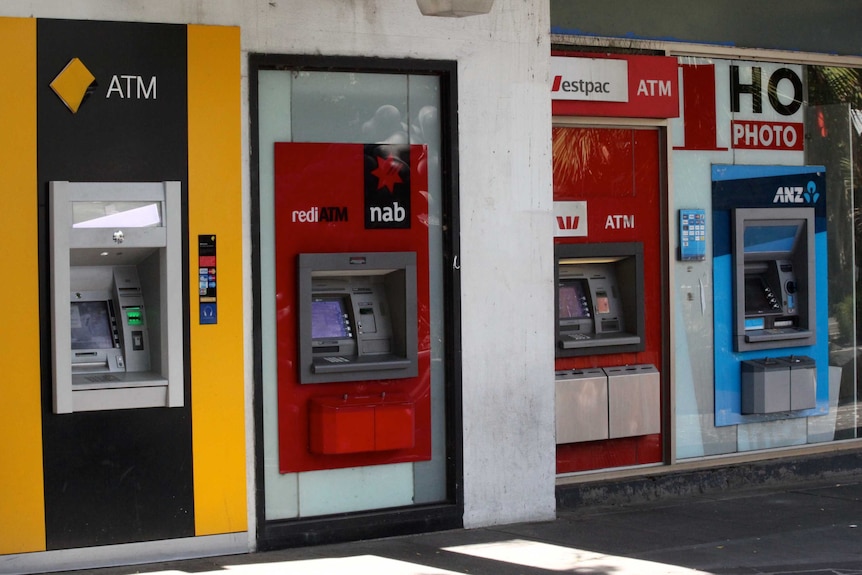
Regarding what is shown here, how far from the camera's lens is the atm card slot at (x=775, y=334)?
888 centimetres

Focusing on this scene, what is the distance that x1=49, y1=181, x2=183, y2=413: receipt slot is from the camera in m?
6.11

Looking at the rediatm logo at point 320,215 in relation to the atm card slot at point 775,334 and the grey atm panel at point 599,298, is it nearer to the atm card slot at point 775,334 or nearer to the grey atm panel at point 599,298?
the grey atm panel at point 599,298

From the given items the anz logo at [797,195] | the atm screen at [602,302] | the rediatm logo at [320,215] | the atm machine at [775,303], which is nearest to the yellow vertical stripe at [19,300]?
the rediatm logo at [320,215]

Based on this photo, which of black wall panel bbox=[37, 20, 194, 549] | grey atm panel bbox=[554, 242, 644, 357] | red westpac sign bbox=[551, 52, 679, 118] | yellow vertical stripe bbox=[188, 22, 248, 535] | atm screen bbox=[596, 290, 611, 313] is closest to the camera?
black wall panel bbox=[37, 20, 194, 549]

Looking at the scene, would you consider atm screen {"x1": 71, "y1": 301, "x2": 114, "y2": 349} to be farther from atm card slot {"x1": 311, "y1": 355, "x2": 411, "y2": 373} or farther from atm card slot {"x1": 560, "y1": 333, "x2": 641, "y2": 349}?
atm card slot {"x1": 560, "y1": 333, "x2": 641, "y2": 349}

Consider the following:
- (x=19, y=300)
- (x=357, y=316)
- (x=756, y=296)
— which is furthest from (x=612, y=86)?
(x=19, y=300)

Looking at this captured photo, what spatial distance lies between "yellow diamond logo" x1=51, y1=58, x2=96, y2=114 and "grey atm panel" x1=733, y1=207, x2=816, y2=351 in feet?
16.1

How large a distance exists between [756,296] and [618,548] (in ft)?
9.96

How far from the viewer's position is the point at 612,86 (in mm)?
8148

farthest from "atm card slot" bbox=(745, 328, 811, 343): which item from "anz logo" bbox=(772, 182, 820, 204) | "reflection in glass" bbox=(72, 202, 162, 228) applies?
"reflection in glass" bbox=(72, 202, 162, 228)

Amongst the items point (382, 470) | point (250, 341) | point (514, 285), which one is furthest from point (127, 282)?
point (514, 285)

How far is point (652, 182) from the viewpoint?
27.8ft

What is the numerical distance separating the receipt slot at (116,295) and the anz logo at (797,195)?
480cm

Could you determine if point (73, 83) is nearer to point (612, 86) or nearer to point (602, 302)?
point (612, 86)
